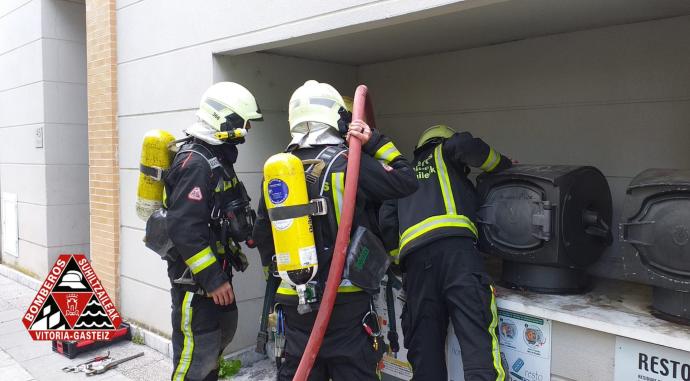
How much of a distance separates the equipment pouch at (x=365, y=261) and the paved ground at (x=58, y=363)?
2.15m

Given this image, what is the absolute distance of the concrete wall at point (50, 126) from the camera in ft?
23.9

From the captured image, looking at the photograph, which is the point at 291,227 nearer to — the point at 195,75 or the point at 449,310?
the point at 449,310

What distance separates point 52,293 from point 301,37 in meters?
3.42

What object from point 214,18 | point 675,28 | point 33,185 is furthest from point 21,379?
point 675,28

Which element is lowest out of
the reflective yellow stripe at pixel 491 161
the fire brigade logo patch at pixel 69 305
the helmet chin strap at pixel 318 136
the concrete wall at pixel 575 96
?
the fire brigade logo patch at pixel 69 305

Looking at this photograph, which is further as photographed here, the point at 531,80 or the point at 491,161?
the point at 531,80

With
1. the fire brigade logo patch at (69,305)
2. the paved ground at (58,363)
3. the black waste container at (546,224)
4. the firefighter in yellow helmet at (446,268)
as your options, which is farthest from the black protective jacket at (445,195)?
the fire brigade logo patch at (69,305)

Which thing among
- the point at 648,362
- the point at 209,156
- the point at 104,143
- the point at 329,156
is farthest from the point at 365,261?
the point at 104,143

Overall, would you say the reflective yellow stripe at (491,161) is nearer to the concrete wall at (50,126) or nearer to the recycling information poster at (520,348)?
the recycling information poster at (520,348)

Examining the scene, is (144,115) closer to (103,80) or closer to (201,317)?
(103,80)

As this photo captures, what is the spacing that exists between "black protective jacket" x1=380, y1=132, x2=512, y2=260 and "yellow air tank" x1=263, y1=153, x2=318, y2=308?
0.91 meters

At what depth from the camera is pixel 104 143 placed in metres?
5.70

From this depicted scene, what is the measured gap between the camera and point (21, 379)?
4.46 metres

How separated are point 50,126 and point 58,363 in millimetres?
3860
